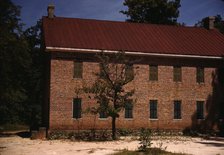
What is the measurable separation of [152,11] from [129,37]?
1627 cm

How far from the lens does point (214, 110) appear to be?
34.0m

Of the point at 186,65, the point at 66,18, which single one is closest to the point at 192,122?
the point at 186,65

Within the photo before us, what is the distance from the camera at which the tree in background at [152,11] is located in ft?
160

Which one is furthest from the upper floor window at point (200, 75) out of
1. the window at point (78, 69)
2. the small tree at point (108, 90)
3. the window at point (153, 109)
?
the window at point (78, 69)

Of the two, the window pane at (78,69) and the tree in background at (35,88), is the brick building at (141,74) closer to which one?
the window pane at (78,69)

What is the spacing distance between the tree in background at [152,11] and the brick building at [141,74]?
13.1 m

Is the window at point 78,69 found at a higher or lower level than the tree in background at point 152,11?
lower

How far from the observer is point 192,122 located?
108 feet

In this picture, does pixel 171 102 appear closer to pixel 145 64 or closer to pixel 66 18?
pixel 145 64

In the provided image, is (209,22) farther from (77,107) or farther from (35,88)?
(35,88)

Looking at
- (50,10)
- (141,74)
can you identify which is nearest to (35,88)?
(50,10)

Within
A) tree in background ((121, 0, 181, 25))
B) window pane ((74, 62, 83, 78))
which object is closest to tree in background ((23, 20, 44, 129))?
tree in background ((121, 0, 181, 25))

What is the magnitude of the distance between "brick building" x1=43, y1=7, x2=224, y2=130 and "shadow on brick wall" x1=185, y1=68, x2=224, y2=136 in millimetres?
90

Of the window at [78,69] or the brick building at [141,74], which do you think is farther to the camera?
the window at [78,69]
